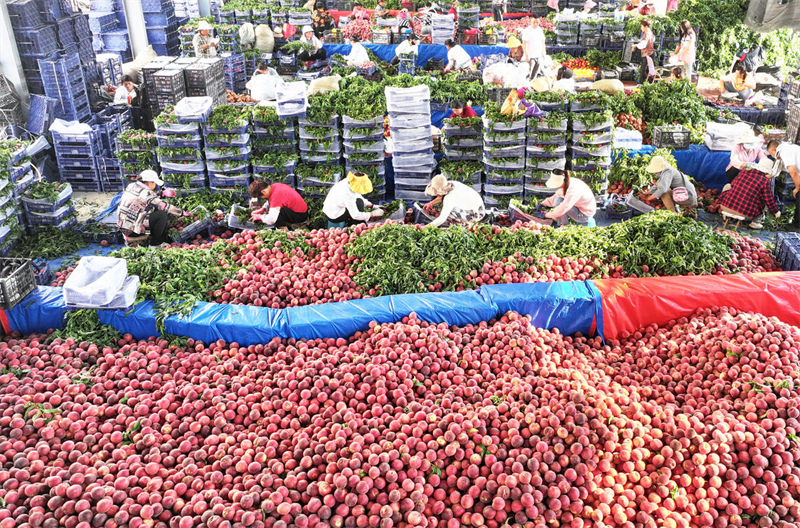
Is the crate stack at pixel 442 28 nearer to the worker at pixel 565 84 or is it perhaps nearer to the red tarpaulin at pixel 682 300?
the worker at pixel 565 84

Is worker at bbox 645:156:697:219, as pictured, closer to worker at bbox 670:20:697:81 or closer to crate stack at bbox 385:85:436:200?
crate stack at bbox 385:85:436:200

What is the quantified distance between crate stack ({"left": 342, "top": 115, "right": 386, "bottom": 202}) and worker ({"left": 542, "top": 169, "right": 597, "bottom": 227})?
2.49 metres

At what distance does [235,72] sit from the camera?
15570mm

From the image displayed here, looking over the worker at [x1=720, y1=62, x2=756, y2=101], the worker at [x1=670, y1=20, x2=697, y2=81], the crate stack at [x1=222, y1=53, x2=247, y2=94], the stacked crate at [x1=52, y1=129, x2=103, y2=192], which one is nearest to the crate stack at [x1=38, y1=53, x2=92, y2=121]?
the stacked crate at [x1=52, y1=129, x2=103, y2=192]

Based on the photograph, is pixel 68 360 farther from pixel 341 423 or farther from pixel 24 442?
pixel 341 423

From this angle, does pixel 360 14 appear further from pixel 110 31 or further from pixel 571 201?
pixel 571 201

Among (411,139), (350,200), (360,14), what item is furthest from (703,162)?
(360,14)

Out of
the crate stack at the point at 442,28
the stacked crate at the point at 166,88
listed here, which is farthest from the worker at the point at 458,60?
the stacked crate at the point at 166,88

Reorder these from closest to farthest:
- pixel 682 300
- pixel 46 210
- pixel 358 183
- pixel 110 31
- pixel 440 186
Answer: pixel 682 300
pixel 440 186
pixel 358 183
pixel 46 210
pixel 110 31

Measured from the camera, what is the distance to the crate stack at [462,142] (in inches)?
361

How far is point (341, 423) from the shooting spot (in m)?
4.38

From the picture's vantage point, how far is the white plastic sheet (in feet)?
17.5

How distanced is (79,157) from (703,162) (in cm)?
1003

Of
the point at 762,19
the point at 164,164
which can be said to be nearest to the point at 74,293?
the point at 164,164
